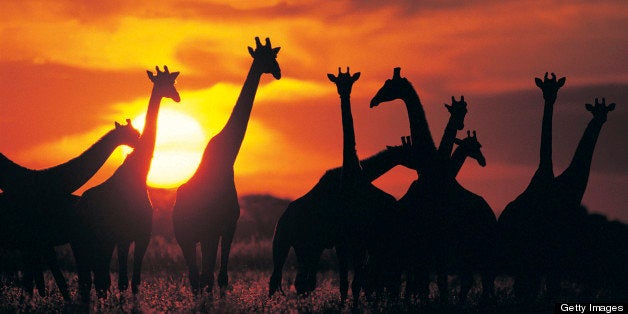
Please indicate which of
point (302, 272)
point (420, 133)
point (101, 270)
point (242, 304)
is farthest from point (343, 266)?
point (101, 270)

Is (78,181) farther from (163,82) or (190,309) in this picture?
(190,309)

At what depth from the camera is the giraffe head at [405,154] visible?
15.0 meters

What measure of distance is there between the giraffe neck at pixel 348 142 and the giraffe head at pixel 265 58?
2.28 metres

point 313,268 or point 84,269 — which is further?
point 313,268

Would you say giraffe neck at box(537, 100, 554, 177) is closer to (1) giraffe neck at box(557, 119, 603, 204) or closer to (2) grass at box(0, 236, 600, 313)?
(1) giraffe neck at box(557, 119, 603, 204)

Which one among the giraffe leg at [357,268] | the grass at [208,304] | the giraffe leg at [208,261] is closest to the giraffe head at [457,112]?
the giraffe leg at [357,268]

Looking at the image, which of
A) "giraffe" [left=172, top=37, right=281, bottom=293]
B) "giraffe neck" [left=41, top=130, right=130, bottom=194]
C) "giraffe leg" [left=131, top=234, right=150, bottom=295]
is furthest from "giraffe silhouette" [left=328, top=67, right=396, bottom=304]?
"giraffe neck" [left=41, top=130, right=130, bottom=194]

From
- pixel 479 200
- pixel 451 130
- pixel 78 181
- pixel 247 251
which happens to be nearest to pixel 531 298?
pixel 479 200

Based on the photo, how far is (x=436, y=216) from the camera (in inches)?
567

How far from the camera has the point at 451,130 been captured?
15.5 m

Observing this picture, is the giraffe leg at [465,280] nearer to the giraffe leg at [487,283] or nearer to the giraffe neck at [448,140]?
the giraffe leg at [487,283]

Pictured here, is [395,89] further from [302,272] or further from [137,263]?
[137,263]

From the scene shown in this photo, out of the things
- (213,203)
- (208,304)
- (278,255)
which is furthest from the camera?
(278,255)

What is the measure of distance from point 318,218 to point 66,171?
4708 millimetres
